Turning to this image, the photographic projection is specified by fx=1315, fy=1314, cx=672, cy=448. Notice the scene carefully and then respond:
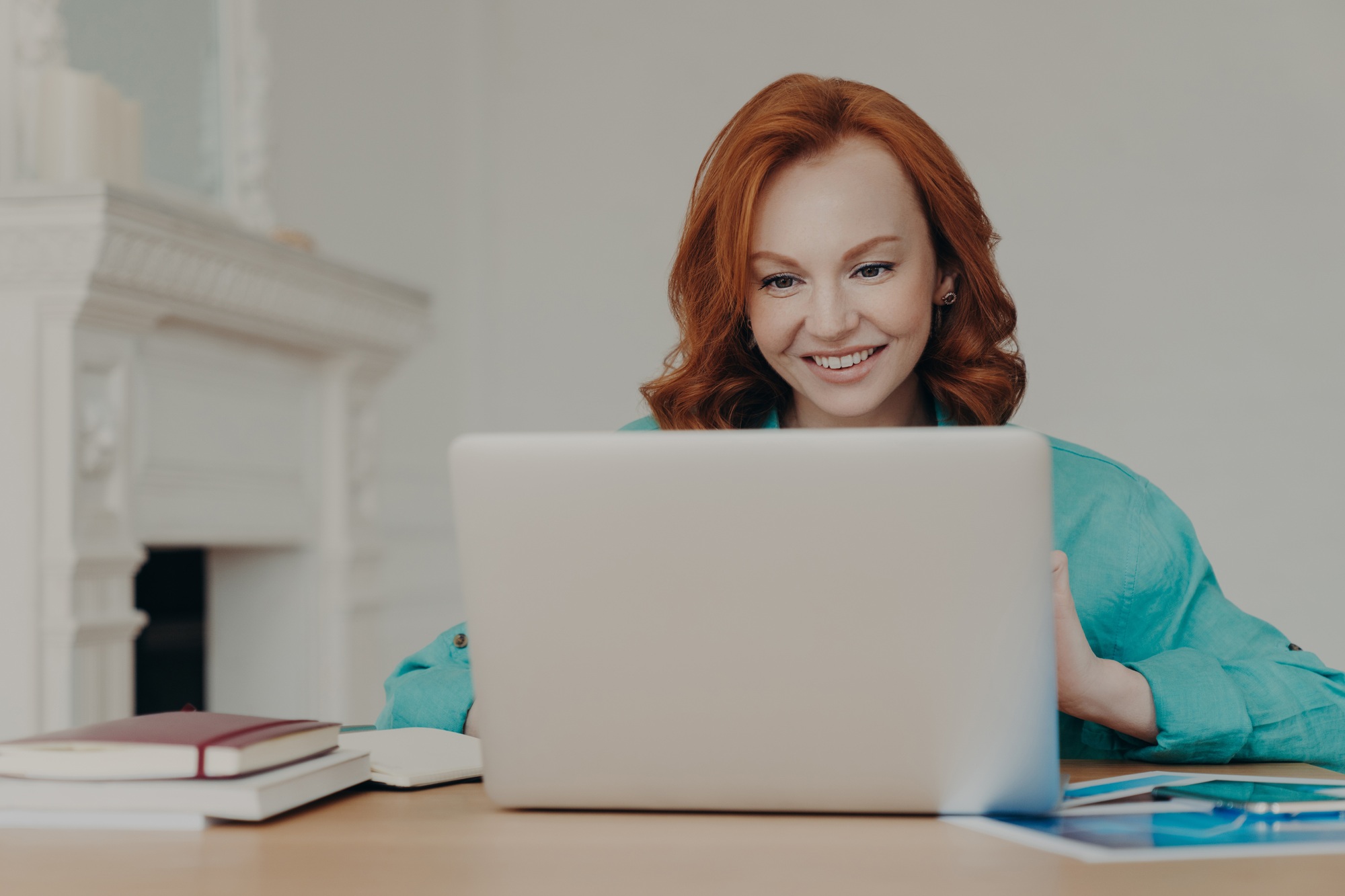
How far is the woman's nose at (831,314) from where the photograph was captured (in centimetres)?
127

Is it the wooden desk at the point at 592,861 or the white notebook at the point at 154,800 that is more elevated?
the white notebook at the point at 154,800

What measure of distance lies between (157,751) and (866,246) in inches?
31.7

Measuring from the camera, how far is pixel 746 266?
4.31ft

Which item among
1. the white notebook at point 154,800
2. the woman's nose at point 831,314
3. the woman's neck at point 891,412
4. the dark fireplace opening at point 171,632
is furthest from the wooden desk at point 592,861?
the dark fireplace opening at point 171,632

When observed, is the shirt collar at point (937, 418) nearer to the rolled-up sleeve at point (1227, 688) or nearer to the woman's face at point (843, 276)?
the woman's face at point (843, 276)

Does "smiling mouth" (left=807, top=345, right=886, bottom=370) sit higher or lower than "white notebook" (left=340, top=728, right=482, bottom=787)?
higher

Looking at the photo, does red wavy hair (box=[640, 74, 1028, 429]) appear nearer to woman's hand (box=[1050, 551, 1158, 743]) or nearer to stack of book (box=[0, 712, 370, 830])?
woman's hand (box=[1050, 551, 1158, 743])

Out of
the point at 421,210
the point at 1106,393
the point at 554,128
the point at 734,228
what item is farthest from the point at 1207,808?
the point at 554,128

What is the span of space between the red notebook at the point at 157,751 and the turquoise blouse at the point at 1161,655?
1.00 ft

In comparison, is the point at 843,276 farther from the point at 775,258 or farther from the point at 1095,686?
the point at 1095,686

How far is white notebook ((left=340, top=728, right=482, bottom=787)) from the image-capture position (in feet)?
2.75

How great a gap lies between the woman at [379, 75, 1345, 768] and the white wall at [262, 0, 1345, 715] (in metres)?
1.97

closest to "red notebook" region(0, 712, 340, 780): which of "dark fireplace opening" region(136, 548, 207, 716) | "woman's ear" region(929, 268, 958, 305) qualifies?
"woman's ear" region(929, 268, 958, 305)

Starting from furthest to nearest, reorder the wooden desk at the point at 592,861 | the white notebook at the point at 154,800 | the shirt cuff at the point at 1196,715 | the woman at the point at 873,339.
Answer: the woman at the point at 873,339 → the shirt cuff at the point at 1196,715 → the white notebook at the point at 154,800 → the wooden desk at the point at 592,861
